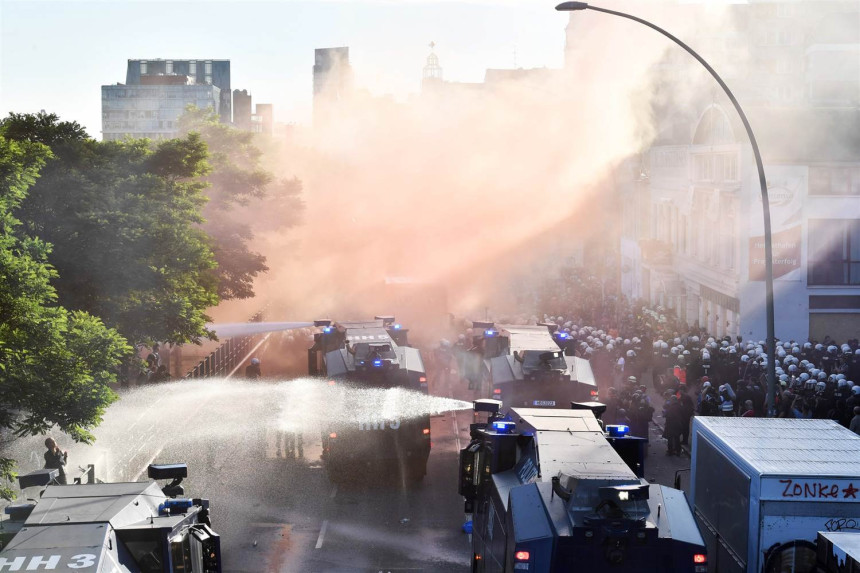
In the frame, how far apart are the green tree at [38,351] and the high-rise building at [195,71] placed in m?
146

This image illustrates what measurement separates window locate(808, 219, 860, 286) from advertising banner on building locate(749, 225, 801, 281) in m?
0.80

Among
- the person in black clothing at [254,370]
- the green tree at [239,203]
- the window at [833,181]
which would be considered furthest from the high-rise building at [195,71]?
the person in black clothing at [254,370]

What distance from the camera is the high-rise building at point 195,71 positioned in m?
165

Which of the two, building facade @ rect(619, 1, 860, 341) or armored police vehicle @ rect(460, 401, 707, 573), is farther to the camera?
building facade @ rect(619, 1, 860, 341)

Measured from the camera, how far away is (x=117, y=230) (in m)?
28.4

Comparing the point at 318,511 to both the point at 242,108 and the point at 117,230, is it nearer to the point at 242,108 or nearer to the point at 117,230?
the point at 117,230

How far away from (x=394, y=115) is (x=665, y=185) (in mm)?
24430

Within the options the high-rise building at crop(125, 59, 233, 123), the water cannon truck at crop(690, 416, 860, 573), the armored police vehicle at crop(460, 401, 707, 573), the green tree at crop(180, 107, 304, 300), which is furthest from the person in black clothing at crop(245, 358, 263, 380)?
the high-rise building at crop(125, 59, 233, 123)

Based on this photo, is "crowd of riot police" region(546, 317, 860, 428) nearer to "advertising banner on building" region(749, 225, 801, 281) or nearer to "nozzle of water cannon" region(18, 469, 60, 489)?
"advertising banner on building" region(749, 225, 801, 281)

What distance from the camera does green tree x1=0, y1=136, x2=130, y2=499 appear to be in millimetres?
18797

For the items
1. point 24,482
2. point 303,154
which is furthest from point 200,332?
point 303,154

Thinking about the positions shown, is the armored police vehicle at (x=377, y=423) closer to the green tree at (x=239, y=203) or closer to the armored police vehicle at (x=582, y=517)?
the armored police vehicle at (x=582, y=517)

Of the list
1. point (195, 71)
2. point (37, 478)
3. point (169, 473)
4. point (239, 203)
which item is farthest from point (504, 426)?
point (195, 71)

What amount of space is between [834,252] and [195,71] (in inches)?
5424
